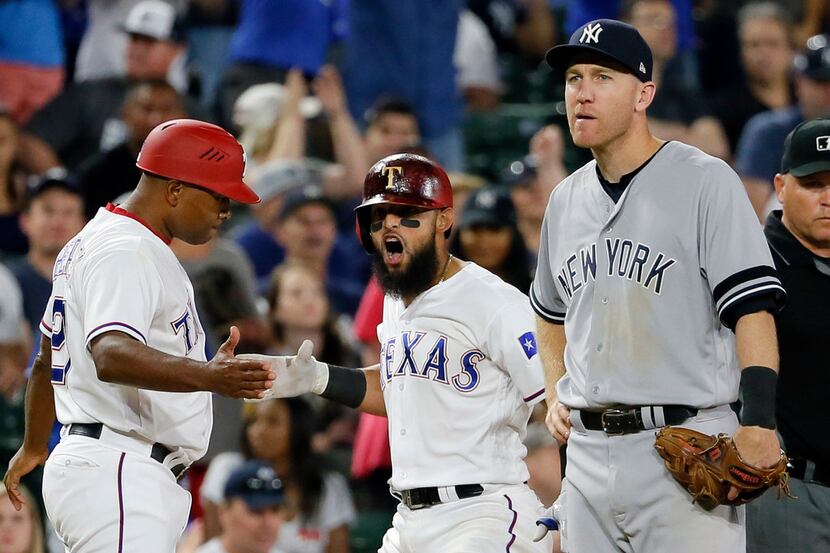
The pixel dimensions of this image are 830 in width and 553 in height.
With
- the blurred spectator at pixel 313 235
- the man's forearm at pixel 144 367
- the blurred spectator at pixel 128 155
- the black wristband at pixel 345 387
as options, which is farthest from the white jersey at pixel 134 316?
the blurred spectator at pixel 128 155

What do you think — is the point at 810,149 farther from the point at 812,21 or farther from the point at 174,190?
the point at 812,21

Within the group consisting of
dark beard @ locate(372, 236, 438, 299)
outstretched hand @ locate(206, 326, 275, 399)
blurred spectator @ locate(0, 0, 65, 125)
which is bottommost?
outstretched hand @ locate(206, 326, 275, 399)

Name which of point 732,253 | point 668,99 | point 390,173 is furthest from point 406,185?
point 668,99

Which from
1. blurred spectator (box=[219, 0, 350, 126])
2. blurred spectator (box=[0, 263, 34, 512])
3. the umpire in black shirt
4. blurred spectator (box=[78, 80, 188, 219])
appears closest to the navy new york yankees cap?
the umpire in black shirt

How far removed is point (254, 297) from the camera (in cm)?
839

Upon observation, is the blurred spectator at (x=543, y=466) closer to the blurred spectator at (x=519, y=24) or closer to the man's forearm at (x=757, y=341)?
the man's forearm at (x=757, y=341)

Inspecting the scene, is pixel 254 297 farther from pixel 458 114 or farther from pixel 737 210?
pixel 737 210

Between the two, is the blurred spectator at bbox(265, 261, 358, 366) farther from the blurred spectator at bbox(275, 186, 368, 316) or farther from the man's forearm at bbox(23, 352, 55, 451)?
the man's forearm at bbox(23, 352, 55, 451)

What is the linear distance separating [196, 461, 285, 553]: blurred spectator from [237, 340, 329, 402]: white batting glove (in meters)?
2.32

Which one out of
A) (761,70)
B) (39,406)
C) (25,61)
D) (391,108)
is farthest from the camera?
(761,70)

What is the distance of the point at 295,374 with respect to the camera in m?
4.88

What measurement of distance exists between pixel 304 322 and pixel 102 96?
273 centimetres

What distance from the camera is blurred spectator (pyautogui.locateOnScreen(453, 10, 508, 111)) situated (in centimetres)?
1134

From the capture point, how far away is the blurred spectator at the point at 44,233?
8.15 metres
